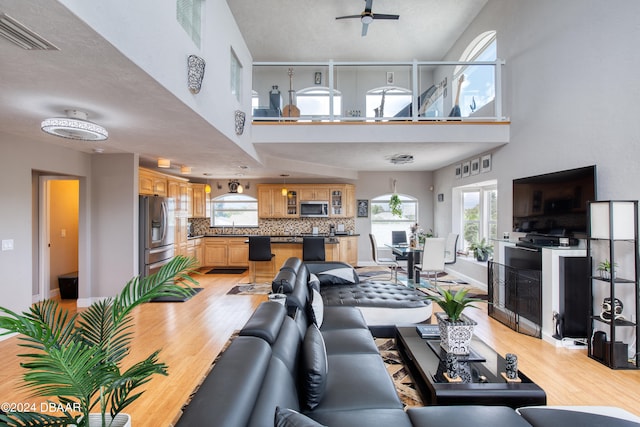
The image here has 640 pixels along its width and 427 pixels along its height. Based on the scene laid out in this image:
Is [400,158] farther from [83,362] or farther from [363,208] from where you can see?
[83,362]

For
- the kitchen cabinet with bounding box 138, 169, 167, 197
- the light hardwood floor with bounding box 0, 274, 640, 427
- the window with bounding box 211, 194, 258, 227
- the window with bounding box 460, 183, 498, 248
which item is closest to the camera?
the light hardwood floor with bounding box 0, 274, 640, 427

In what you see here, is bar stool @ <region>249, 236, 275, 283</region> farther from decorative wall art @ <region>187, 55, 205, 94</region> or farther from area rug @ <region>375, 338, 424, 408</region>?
decorative wall art @ <region>187, 55, 205, 94</region>

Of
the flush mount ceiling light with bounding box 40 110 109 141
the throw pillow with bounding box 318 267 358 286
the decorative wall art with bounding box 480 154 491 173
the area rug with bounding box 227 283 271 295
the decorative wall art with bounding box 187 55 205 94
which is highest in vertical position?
the decorative wall art with bounding box 187 55 205 94

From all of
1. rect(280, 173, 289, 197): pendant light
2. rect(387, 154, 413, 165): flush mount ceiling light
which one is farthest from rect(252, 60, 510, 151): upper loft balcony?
rect(280, 173, 289, 197): pendant light

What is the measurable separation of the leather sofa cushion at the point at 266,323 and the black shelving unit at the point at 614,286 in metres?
2.99

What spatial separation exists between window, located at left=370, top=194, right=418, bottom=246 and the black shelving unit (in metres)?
5.41

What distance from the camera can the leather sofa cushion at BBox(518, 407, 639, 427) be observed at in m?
1.60

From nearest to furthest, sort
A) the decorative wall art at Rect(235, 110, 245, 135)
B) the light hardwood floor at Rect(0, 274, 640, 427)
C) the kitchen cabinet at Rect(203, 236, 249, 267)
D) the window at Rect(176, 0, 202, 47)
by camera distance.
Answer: the light hardwood floor at Rect(0, 274, 640, 427) → the window at Rect(176, 0, 202, 47) → the decorative wall art at Rect(235, 110, 245, 135) → the kitchen cabinet at Rect(203, 236, 249, 267)

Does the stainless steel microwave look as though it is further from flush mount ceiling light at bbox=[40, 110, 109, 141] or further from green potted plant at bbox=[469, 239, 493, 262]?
flush mount ceiling light at bbox=[40, 110, 109, 141]

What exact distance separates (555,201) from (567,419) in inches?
113

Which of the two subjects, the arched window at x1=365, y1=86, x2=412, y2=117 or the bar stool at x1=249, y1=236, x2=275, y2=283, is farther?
the arched window at x1=365, y1=86, x2=412, y2=117

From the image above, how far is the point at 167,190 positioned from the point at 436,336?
5944mm

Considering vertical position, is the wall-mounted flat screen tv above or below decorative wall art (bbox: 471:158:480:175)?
below

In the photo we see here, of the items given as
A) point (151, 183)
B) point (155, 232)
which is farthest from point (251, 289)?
point (151, 183)
